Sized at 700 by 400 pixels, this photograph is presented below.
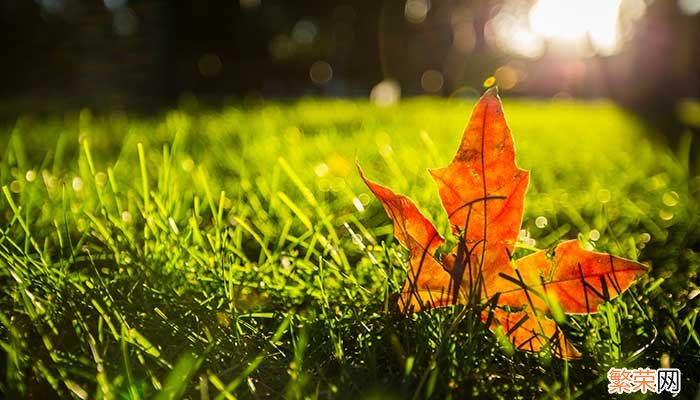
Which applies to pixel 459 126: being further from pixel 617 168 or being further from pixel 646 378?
pixel 646 378

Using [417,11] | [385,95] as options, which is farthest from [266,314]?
[417,11]

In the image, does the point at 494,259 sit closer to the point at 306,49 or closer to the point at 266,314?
the point at 266,314

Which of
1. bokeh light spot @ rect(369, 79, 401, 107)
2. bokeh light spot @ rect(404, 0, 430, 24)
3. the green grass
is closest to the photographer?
the green grass

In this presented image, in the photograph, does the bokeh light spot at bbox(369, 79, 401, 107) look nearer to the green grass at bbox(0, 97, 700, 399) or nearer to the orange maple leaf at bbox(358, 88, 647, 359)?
the green grass at bbox(0, 97, 700, 399)

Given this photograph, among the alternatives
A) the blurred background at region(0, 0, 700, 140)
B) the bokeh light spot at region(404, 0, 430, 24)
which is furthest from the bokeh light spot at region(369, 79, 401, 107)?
the bokeh light spot at region(404, 0, 430, 24)

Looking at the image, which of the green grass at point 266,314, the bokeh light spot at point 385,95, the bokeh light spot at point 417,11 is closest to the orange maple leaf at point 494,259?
the green grass at point 266,314

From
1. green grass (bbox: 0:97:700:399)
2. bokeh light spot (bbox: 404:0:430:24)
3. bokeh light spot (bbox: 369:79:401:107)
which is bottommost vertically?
green grass (bbox: 0:97:700:399)

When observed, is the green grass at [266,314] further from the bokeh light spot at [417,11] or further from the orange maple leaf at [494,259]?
the bokeh light spot at [417,11]
